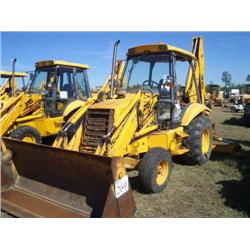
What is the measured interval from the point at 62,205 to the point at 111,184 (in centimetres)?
102

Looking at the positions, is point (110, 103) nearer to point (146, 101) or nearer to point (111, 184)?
point (146, 101)

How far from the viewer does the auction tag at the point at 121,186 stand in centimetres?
426

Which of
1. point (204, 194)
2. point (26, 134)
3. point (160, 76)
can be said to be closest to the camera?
point (204, 194)

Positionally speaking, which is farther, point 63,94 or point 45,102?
point 63,94

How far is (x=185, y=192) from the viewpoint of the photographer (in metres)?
5.86

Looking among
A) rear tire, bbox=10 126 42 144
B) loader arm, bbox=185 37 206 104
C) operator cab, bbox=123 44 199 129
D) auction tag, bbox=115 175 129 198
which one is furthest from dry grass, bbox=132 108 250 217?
rear tire, bbox=10 126 42 144

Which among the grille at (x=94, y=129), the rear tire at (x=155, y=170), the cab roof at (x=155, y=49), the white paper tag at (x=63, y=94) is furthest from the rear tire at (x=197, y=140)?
the white paper tag at (x=63, y=94)

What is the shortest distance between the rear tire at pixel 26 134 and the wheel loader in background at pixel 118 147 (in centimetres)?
201

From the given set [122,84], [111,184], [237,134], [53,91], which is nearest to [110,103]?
[122,84]

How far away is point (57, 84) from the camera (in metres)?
9.35

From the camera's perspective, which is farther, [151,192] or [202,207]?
[151,192]

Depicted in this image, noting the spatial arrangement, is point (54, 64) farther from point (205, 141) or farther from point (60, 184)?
point (60, 184)

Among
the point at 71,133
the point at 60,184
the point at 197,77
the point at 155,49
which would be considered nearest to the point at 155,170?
the point at 60,184

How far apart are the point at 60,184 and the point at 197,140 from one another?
326 centimetres
